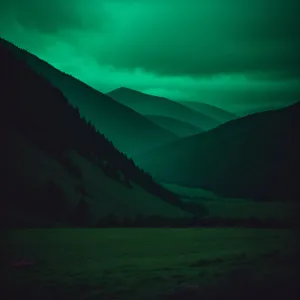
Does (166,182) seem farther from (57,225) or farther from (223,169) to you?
(57,225)

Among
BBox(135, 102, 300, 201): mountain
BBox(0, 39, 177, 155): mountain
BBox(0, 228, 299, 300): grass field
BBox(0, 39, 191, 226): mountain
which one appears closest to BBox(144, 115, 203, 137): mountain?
BBox(0, 39, 177, 155): mountain

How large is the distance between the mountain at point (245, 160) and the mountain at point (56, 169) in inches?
260

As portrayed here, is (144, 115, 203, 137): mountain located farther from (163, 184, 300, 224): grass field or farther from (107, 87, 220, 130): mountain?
(163, 184, 300, 224): grass field

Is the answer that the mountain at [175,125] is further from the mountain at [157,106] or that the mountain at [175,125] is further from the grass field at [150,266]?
the grass field at [150,266]

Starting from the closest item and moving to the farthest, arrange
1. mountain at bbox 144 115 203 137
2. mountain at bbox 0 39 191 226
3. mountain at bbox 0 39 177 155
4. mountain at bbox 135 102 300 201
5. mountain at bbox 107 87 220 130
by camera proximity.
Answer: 1. mountain at bbox 0 39 191 226
2. mountain at bbox 135 102 300 201
3. mountain at bbox 0 39 177 155
4. mountain at bbox 144 115 203 137
5. mountain at bbox 107 87 220 130

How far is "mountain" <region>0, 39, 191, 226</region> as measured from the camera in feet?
62.4

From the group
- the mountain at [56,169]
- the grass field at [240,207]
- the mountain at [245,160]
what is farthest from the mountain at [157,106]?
the mountain at [56,169]

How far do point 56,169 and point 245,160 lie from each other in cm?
1921

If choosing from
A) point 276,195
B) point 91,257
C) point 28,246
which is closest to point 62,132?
point 276,195

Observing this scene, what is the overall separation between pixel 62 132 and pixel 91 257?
52.0ft

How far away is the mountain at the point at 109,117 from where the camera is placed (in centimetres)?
6275

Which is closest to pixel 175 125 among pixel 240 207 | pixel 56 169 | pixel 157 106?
pixel 157 106

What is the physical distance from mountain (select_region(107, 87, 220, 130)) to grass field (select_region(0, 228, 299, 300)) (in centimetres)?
11912

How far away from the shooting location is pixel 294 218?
1808cm
